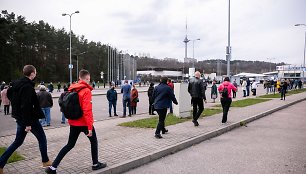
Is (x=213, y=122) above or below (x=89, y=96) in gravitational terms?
below

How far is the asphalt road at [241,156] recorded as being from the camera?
518 centimetres

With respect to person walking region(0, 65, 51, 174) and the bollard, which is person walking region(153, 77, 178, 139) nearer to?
person walking region(0, 65, 51, 174)

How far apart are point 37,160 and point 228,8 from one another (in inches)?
866

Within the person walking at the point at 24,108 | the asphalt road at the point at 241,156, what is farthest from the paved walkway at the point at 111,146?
the person walking at the point at 24,108

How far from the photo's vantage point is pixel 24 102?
4.36 meters

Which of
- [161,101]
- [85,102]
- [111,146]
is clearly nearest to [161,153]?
[111,146]

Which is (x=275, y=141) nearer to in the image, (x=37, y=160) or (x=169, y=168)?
(x=169, y=168)

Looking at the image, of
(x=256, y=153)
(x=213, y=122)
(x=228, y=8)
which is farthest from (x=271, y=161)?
(x=228, y=8)

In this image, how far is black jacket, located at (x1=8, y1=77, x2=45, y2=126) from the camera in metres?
4.39

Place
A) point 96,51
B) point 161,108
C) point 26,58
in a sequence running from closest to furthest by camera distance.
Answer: point 161,108 < point 26,58 < point 96,51

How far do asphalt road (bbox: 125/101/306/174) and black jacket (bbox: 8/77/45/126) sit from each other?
2.12m

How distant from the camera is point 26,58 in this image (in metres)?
65.8

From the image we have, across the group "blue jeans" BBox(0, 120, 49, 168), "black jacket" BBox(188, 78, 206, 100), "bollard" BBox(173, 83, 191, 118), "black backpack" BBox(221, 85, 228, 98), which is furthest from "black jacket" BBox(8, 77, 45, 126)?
"bollard" BBox(173, 83, 191, 118)

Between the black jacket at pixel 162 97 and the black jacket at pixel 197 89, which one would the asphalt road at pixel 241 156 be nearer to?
the black jacket at pixel 162 97
